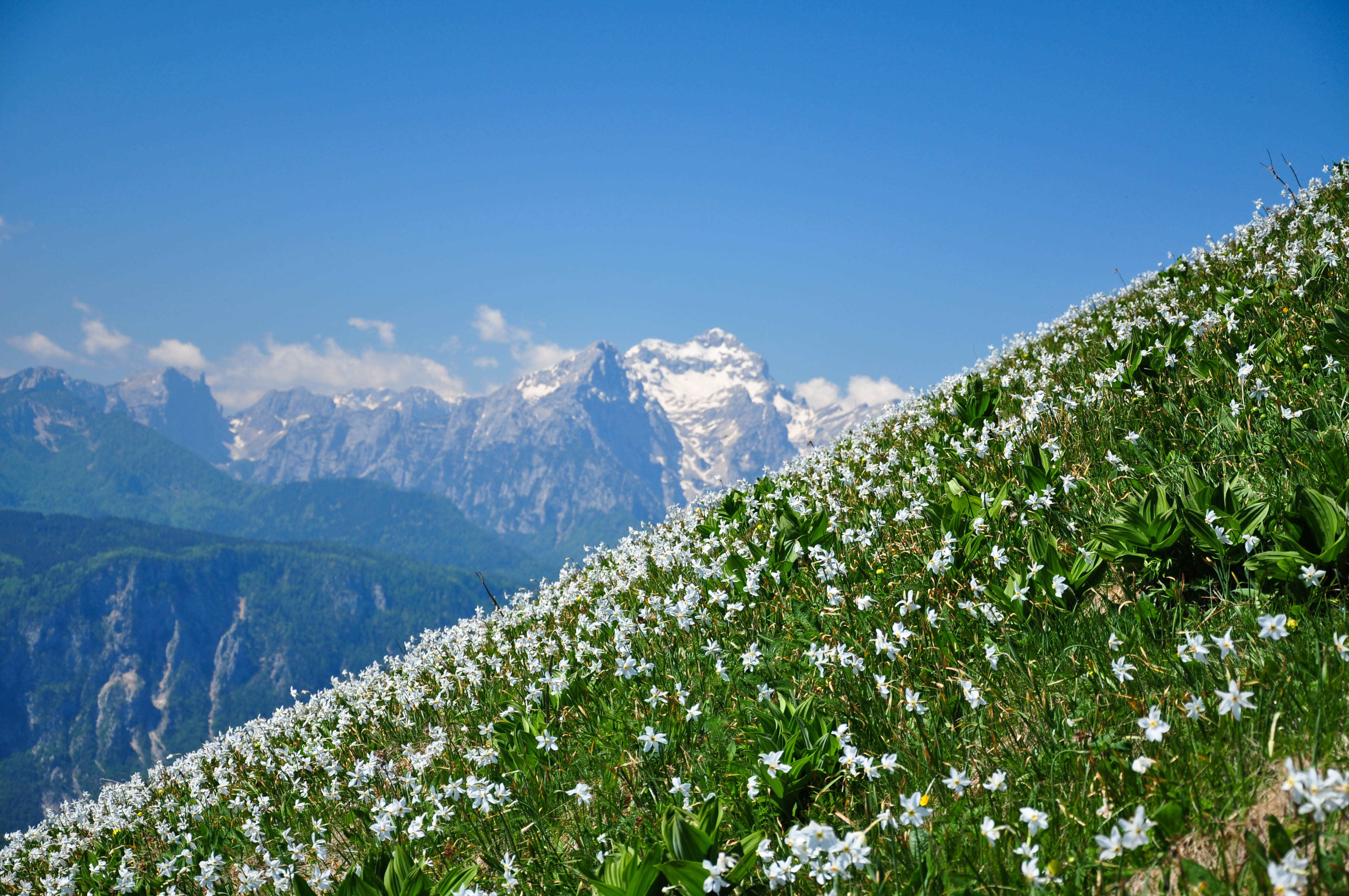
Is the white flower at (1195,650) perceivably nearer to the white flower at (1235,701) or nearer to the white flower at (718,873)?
the white flower at (1235,701)

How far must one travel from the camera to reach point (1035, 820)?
247 centimetres

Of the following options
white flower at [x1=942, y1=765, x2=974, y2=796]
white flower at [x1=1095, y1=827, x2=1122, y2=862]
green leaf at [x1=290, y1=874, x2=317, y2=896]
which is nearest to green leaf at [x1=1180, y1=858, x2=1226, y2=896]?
white flower at [x1=1095, y1=827, x2=1122, y2=862]

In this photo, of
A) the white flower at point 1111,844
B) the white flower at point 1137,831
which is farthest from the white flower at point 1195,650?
the white flower at point 1111,844

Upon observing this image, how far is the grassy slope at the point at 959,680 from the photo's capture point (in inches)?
105

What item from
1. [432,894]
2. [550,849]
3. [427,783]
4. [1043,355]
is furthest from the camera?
[1043,355]

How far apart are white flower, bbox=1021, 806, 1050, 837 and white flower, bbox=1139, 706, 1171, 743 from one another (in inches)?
19.5

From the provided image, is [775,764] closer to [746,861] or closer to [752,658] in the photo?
[746,861]

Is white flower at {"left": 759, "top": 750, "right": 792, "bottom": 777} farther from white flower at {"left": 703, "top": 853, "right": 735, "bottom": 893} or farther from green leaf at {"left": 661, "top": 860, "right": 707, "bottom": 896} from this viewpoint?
green leaf at {"left": 661, "top": 860, "right": 707, "bottom": 896}

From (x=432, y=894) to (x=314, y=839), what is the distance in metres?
3.11

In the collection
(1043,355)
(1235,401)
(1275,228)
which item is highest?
(1275,228)

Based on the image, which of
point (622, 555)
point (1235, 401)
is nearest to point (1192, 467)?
point (1235, 401)

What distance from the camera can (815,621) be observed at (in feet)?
17.5

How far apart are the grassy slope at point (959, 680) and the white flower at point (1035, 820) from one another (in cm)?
2

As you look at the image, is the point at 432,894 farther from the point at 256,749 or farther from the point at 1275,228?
the point at 1275,228
